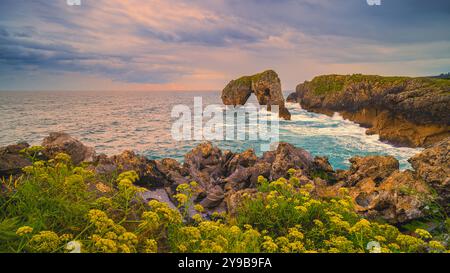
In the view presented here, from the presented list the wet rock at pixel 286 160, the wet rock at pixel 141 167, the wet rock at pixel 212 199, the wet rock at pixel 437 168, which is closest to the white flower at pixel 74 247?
the wet rock at pixel 212 199

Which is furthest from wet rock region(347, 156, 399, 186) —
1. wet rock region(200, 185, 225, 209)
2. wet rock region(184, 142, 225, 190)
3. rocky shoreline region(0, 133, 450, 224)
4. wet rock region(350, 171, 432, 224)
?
wet rock region(184, 142, 225, 190)

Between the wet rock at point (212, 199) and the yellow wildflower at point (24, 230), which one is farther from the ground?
the yellow wildflower at point (24, 230)

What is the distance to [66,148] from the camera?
16.8 meters

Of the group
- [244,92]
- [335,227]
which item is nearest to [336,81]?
[244,92]

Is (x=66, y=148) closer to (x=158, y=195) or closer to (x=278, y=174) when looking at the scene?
(x=158, y=195)

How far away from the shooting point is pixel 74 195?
4605 millimetres

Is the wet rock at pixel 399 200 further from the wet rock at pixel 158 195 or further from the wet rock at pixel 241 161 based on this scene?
the wet rock at pixel 158 195

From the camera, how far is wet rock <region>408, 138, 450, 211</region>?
37.0ft

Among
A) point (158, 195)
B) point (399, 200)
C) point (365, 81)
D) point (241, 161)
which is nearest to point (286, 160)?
point (241, 161)

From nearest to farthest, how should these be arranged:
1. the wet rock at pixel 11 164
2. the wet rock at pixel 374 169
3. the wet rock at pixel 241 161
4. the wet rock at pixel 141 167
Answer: the wet rock at pixel 11 164 → the wet rock at pixel 141 167 → the wet rock at pixel 374 169 → the wet rock at pixel 241 161

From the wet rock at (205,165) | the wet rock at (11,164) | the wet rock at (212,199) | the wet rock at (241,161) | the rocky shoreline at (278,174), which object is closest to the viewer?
the wet rock at (11,164)

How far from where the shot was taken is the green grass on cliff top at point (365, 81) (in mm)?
36750
